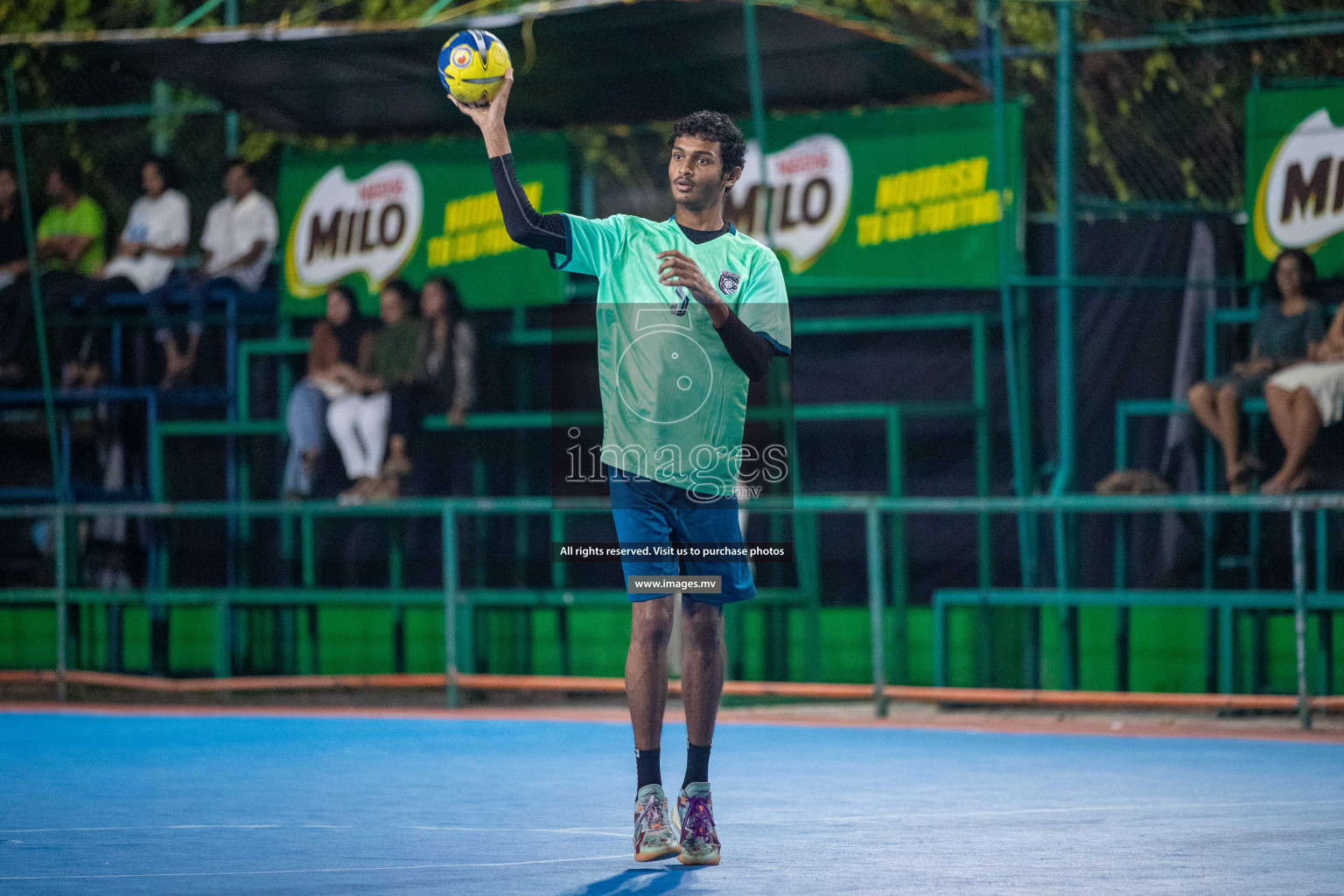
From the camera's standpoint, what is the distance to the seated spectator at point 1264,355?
12648 mm

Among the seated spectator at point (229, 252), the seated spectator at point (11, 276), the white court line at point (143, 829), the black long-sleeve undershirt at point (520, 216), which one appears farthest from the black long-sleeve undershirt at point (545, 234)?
the seated spectator at point (11, 276)

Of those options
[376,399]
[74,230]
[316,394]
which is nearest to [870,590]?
[376,399]

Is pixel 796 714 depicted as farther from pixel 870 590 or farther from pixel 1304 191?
pixel 1304 191

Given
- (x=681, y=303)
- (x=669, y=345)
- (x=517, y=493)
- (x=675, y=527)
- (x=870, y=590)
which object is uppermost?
(x=681, y=303)

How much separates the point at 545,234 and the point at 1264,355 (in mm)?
7983

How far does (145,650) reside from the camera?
46.9ft

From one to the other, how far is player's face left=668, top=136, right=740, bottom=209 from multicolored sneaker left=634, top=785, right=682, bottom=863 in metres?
1.88

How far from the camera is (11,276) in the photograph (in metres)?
16.0

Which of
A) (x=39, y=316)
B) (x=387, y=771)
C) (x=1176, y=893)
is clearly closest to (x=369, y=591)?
(x=39, y=316)

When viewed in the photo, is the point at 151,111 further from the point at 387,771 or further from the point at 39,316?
the point at 387,771

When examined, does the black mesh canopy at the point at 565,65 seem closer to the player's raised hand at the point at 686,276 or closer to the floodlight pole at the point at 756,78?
the floodlight pole at the point at 756,78

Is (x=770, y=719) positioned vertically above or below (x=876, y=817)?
below

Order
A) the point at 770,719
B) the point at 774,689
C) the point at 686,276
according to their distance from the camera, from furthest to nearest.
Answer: the point at 774,689 → the point at 770,719 → the point at 686,276

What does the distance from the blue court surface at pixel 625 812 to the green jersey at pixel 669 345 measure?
127 centimetres
